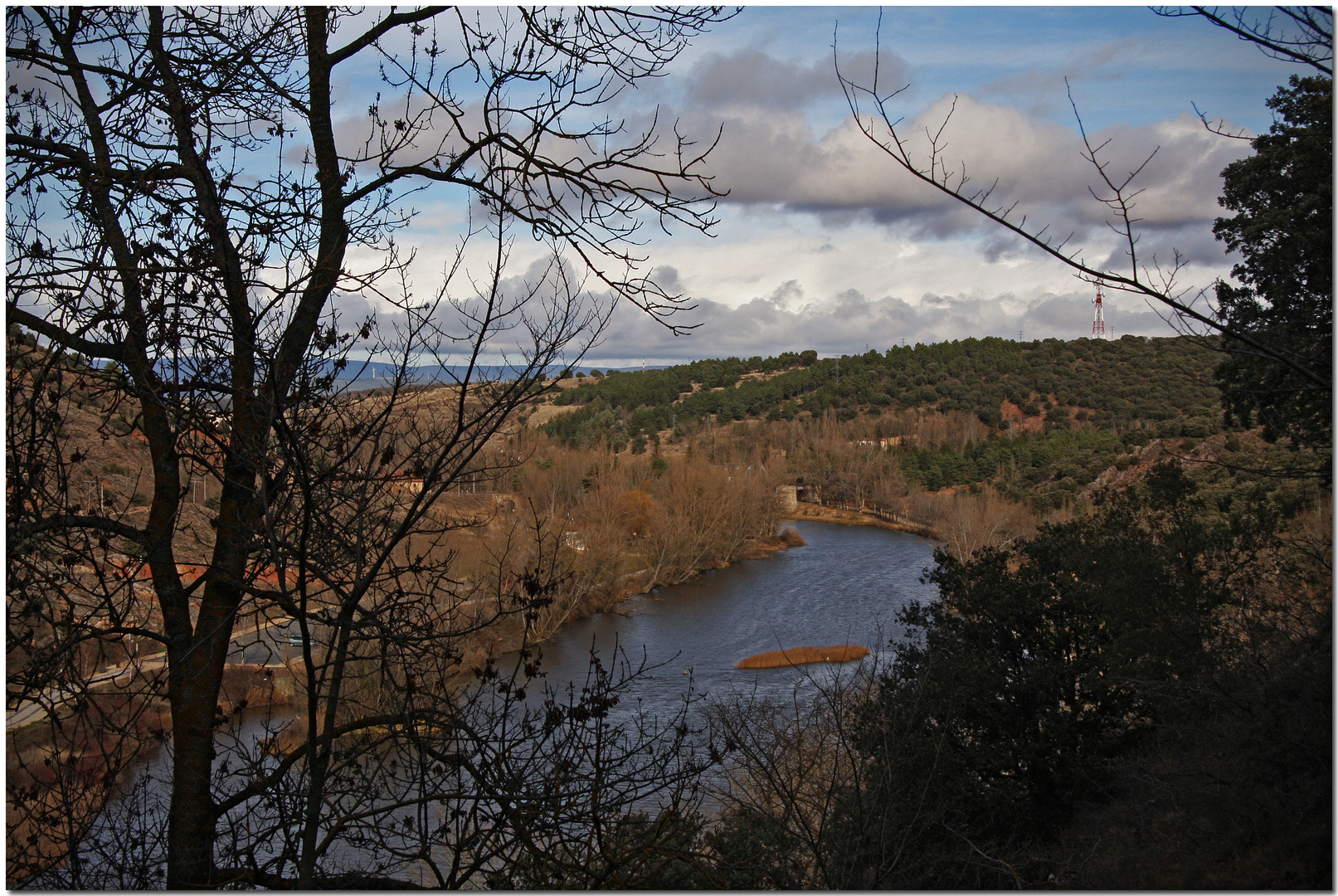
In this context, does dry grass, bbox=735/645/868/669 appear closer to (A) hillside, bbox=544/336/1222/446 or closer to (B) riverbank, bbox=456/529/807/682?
(B) riverbank, bbox=456/529/807/682

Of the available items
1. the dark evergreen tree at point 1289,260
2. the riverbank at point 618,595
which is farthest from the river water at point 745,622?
the dark evergreen tree at point 1289,260

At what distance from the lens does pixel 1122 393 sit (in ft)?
172

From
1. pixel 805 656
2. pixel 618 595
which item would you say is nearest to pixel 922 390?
pixel 618 595

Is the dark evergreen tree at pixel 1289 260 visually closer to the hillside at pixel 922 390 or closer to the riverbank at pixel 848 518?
the riverbank at pixel 848 518

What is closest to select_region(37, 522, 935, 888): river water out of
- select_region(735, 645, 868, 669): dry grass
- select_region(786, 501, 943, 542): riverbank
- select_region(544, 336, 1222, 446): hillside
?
select_region(735, 645, 868, 669): dry grass

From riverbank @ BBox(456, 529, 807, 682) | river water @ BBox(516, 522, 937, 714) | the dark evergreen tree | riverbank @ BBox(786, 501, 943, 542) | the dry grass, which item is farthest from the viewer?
riverbank @ BBox(786, 501, 943, 542)

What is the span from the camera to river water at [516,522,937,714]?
60.3ft

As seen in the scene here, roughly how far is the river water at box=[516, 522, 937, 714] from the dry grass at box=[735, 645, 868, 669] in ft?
0.78

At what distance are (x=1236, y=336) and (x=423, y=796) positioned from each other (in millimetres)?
2942

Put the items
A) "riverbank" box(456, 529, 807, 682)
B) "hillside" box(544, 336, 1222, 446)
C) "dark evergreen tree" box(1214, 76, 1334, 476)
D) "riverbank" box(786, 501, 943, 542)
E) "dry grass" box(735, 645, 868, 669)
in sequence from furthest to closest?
"hillside" box(544, 336, 1222, 446) < "riverbank" box(786, 501, 943, 542) < "dry grass" box(735, 645, 868, 669) < "riverbank" box(456, 529, 807, 682) < "dark evergreen tree" box(1214, 76, 1334, 476)

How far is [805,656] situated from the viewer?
785 inches

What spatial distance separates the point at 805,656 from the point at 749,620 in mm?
4594

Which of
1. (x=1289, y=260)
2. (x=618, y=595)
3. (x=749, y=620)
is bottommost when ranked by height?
(x=749, y=620)

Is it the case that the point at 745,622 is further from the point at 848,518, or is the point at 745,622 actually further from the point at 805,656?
the point at 848,518
